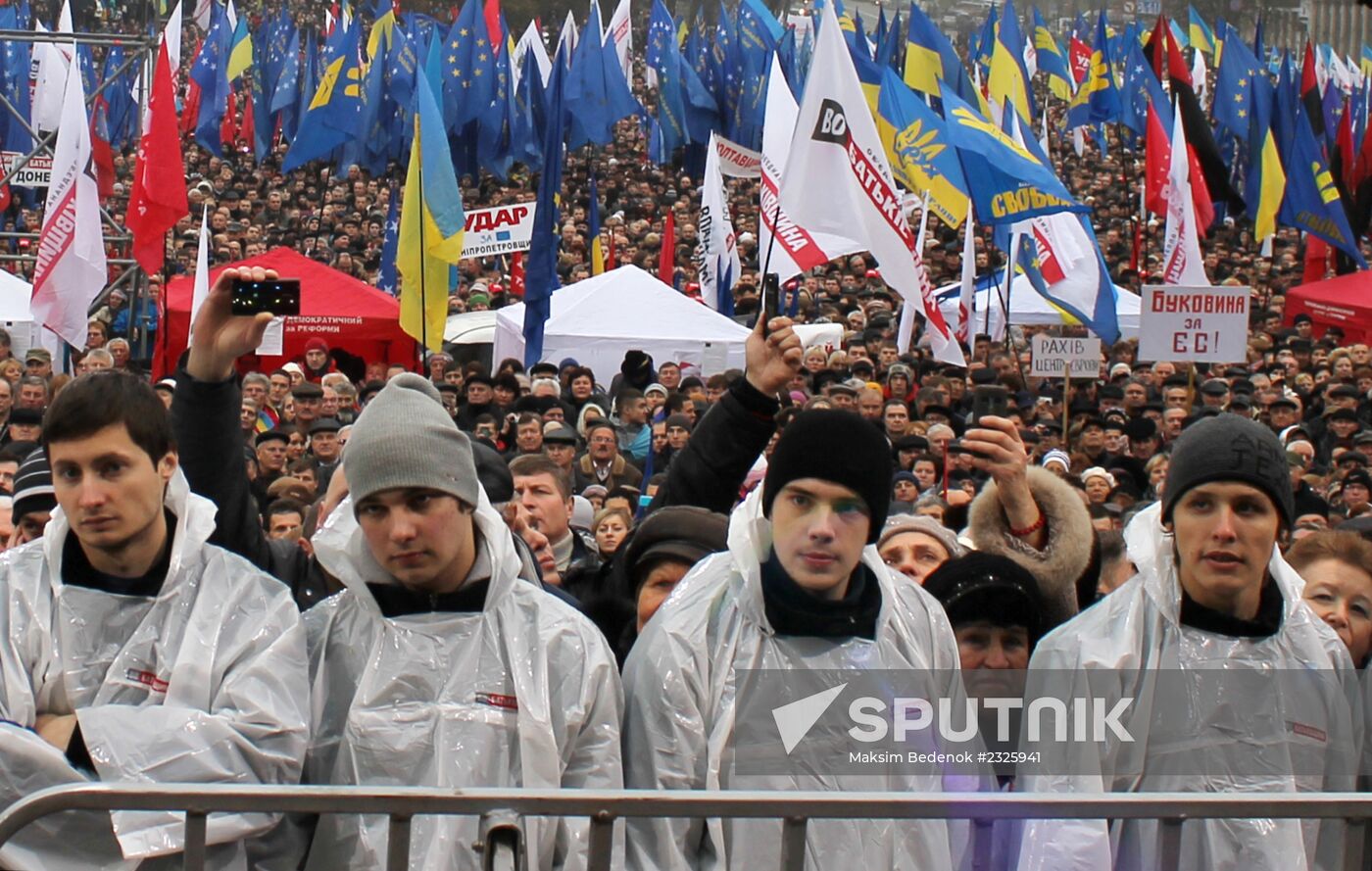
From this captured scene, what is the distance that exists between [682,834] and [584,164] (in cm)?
3329

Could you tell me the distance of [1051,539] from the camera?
13.5 ft

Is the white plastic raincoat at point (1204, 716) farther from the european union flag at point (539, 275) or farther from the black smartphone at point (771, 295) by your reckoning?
the european union flag at point (539, 275)

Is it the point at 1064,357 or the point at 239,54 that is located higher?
the point at 239,54

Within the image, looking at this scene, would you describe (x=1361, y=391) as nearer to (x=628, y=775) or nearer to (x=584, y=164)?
(x=628, y=775)

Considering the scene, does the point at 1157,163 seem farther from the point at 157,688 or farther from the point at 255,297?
the point at 157,688

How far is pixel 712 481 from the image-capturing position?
4.20 meters

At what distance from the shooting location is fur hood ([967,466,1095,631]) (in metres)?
4.02

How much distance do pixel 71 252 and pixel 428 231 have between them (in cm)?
218

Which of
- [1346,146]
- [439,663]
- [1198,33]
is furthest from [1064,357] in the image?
[1198,33]

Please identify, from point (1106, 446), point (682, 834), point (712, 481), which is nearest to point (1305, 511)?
point (1106, 446)

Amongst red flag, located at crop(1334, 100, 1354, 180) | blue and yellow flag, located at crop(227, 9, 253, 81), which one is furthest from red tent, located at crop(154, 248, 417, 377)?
blue and yellow flag, located at crop(227, 9, 253, 81)

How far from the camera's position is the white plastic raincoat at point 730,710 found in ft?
9.76

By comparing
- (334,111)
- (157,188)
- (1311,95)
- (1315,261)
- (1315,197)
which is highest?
(1311,95)

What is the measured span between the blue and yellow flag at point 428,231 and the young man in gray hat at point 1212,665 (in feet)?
27.3
